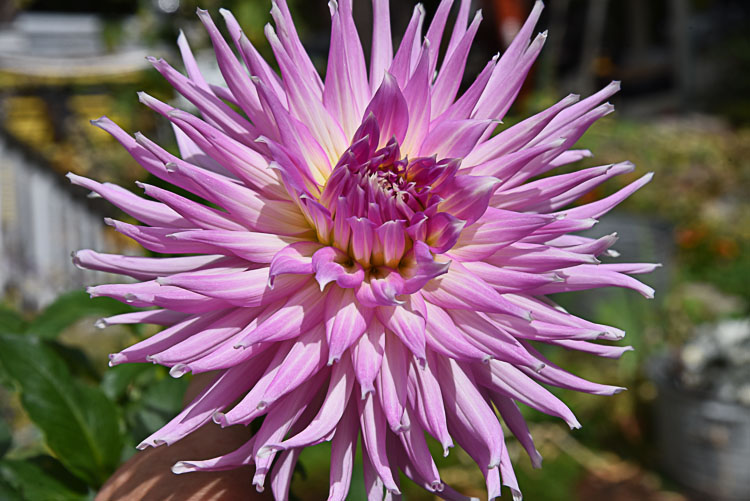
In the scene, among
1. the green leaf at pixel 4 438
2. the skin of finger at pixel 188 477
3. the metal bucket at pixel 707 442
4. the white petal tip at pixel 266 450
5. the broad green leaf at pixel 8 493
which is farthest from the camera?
the metal bucket at pixel 707 442

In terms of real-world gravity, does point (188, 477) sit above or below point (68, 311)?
below

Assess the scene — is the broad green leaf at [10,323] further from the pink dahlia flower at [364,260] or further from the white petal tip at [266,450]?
the white petal tip at [266,450]

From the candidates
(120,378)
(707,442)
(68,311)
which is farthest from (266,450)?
(707,442)

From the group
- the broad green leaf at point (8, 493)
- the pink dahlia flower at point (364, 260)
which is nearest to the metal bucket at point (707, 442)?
the pink dahlia flower at point (364, 260)

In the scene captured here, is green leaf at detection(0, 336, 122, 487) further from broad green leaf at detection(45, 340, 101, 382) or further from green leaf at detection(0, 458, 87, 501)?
broad green leaf at detection(45, 340, 101, 382)

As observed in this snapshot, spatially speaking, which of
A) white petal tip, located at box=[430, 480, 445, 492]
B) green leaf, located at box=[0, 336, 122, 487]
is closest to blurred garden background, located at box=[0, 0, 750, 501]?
green leaf, located at box=[0, 336, 122, 487]

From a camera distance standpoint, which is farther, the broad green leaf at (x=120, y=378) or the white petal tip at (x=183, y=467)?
the broad green leaf at (x=120, y=378)

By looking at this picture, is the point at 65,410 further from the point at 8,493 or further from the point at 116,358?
the point at 116,358

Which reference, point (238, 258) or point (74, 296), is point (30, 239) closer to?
point (74, 296)
